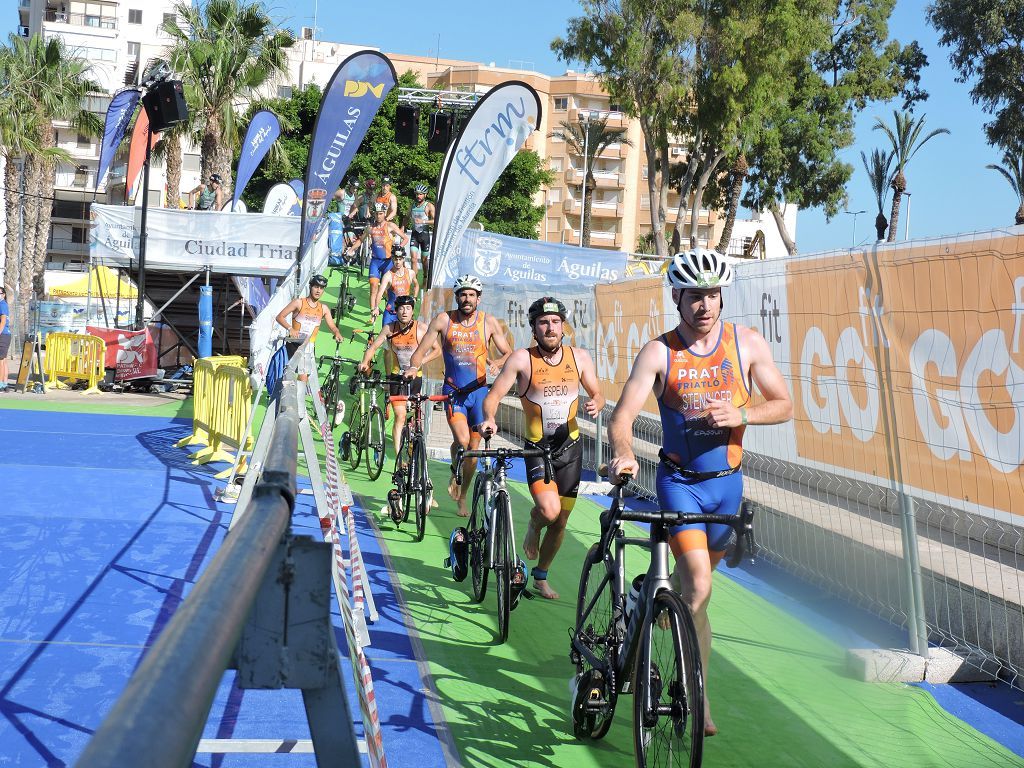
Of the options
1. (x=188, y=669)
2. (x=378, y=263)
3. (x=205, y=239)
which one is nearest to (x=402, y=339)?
(x=378, y=263)

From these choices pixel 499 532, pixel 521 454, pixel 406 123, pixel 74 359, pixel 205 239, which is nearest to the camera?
pixel 499 532

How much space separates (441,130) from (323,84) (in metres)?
67.6

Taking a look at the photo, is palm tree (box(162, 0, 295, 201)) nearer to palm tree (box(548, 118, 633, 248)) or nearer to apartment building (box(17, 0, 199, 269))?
apartment building (box(17, 0, 199, 269))

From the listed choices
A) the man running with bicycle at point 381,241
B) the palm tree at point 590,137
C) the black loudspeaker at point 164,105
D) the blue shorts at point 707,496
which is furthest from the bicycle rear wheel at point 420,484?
the palm tree at point 590,137

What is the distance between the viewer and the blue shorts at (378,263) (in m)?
22.5

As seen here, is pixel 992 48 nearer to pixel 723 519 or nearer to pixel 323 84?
pixel 723 519

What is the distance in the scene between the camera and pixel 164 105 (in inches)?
891

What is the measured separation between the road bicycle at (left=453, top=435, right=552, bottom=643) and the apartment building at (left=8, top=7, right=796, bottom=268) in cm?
7677

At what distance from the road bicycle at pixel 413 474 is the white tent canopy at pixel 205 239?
47.9ft

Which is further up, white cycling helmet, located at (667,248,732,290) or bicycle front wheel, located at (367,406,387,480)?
white cycling helmet, located at (667,248,732,290)

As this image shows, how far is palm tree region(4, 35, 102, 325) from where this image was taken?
39250 millimetres

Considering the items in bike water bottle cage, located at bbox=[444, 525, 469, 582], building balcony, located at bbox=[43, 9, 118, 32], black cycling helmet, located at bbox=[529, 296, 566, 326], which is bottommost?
bike water bottle cage, located at bbox=[444, 525, 469, 582]

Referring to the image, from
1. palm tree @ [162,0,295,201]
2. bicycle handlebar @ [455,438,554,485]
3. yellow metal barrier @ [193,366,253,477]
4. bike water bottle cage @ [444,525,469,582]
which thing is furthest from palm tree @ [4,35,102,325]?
bicycle handlebar @ [455,438,554,485]

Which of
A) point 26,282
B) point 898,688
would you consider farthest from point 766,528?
point 26,282
